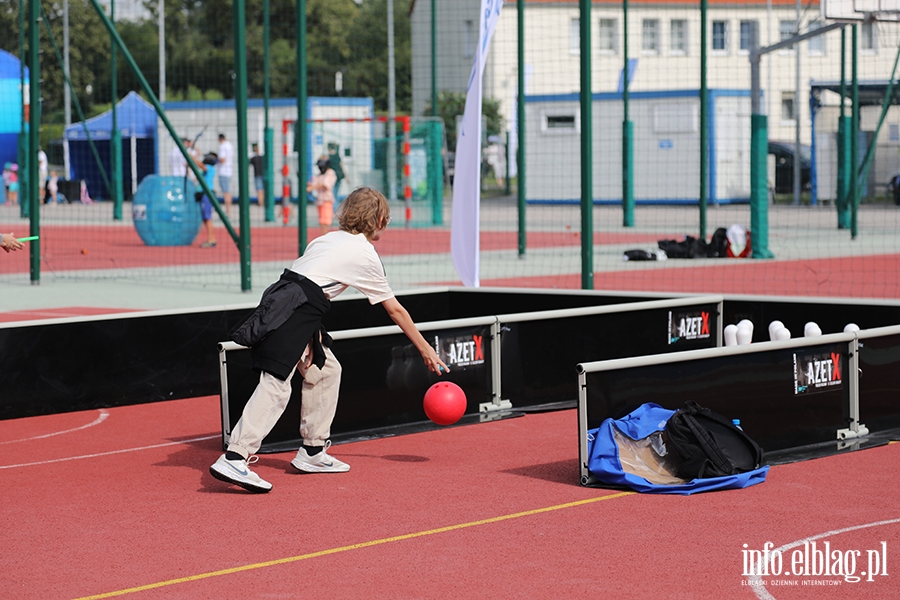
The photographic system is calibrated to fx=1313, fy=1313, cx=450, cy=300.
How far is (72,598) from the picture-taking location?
5.27m

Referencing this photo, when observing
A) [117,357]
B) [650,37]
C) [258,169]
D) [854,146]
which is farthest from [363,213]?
[650,37]

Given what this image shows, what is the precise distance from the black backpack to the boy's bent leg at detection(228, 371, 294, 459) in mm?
2123

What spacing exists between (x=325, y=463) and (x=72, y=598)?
2.45m

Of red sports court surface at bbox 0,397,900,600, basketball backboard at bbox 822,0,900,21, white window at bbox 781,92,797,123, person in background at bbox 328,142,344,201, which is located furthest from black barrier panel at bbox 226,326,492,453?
white window at bbox 781,92,797,123

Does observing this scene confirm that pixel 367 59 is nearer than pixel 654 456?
No

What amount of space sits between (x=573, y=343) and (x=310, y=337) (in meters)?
3.27

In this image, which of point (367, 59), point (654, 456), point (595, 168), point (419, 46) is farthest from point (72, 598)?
point (367, 59)

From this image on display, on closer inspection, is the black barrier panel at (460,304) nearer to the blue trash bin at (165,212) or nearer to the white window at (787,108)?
the blue trash bin at (165,212)

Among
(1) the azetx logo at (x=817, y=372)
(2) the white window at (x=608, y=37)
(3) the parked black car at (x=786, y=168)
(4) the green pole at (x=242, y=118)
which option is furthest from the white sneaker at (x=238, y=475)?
(2) the white window at (x=608, y=37)

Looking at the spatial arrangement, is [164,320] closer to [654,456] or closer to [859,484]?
[654,456]

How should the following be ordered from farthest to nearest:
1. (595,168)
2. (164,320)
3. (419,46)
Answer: (419,46)
(595,168)
(164,320)

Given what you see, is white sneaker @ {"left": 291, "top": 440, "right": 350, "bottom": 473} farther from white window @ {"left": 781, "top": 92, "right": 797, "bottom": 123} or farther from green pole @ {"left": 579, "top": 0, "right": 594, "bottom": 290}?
white window @ {"left": 781, "top": 92, "right": 797, "bottom": 123}

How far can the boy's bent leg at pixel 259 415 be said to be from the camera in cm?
707

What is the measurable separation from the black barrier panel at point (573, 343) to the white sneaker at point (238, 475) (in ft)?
9.82
